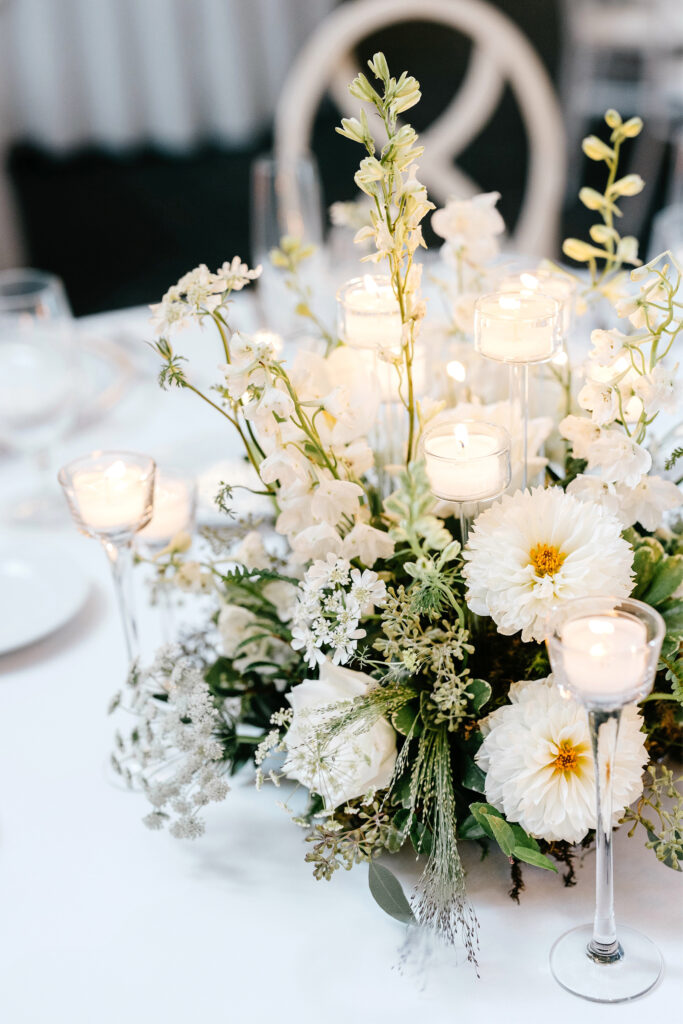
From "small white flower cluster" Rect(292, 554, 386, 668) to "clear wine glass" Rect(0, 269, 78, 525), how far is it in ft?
2.12

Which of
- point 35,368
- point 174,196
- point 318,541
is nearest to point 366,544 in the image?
point 318,541

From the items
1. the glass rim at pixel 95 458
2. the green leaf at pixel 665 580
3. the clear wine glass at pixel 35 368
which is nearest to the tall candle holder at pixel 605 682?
the green leaf at pixel 665 580

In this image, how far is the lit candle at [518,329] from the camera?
27.3 inches

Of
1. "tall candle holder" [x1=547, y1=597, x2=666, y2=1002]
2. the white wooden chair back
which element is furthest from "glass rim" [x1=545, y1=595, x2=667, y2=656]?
the white wooden chair back

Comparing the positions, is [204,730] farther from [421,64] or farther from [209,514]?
[421,64]

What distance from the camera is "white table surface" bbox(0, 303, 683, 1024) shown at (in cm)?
68

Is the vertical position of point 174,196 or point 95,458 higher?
point 95,458

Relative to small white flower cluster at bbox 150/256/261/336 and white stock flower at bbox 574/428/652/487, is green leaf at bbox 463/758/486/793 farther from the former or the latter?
small white flower cluster at bbox 150/256/261/336

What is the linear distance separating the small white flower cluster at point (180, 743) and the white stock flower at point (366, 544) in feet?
0.47

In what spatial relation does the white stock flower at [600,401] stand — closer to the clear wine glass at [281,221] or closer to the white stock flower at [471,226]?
the white stock flower at [471,226]

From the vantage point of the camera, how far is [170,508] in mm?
936

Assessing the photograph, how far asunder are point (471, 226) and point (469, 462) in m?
0.29

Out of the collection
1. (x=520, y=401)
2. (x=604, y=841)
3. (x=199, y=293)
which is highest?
(x=199, y=293)

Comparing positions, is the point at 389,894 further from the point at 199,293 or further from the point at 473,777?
the point at 199,293
